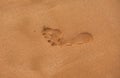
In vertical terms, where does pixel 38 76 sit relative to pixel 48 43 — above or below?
below

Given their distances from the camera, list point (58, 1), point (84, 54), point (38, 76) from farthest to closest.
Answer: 1. point (58, 1)
2. point (84, 54)
3. point (38, 76)

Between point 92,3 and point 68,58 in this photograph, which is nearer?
point 68,58

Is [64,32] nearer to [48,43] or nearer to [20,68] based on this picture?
[48,43]

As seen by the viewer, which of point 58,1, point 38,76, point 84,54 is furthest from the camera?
point 58,1

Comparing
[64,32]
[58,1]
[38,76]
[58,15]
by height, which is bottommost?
[38,76]

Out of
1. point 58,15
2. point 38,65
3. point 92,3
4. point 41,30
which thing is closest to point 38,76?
point 38,65
